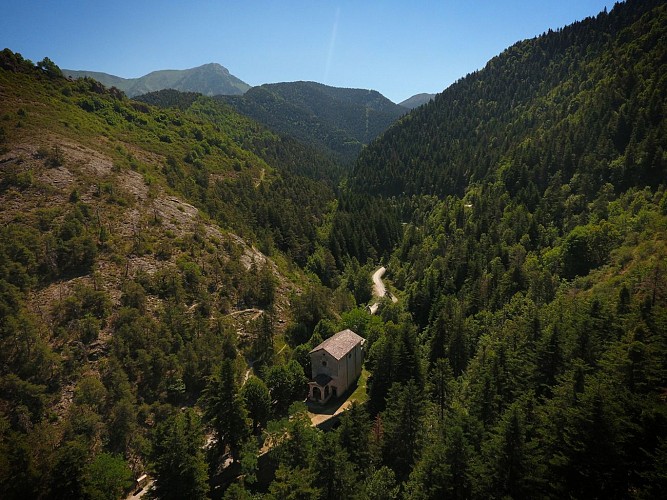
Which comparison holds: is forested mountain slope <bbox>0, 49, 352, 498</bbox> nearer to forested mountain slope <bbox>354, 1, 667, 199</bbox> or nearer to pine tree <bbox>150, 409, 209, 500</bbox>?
pine tree <bbox>150, 409, 209, 500</bbox>

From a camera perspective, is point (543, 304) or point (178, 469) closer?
point (178, 469)

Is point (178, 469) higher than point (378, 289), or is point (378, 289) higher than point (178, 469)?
point (178, 469)

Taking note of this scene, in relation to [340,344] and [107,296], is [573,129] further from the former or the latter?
[107,296]

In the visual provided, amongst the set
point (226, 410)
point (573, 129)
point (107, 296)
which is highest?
point (573, 129)

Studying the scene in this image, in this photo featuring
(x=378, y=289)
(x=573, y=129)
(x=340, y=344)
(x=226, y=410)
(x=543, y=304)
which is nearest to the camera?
(x=226, y=410)

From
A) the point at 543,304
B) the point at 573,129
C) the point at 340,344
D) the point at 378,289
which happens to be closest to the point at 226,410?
the point at 340,344

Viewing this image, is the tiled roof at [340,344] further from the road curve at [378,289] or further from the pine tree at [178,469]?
the road curve at [378,289]

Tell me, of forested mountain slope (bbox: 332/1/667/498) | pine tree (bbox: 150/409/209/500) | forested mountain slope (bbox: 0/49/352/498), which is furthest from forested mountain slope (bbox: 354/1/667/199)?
pine tree (bbox: 150/409/209/500)

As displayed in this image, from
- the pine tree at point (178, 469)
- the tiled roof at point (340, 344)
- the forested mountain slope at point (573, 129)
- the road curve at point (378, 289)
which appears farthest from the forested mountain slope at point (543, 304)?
the pine tree at point (178, 469)

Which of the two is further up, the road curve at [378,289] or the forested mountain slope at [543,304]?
the forested mountain slope at [543,304]
